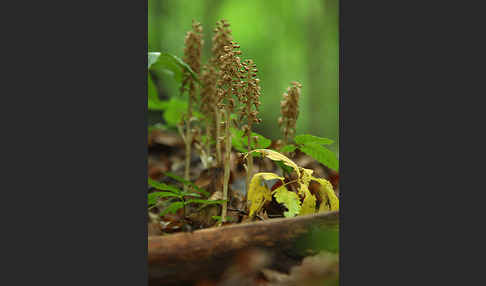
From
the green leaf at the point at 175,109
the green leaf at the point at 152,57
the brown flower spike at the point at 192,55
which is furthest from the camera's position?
the green leaf at the point at 175,109

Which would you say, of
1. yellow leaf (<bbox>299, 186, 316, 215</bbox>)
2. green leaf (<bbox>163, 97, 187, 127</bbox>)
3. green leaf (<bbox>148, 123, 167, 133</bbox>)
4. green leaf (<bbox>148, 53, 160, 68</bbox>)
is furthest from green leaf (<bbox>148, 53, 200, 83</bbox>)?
green leaf (<bbox>148, 123, 167, 133</bbox>)

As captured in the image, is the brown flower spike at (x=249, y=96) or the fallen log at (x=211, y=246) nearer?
the fallen log at (x=211, y=246)

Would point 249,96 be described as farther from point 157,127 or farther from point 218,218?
A: point 157,127

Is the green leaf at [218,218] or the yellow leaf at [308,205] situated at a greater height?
the yellow leaf at [308,205]

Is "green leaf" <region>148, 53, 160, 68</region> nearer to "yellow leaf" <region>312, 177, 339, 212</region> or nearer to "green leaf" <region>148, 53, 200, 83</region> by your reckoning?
"green leaf" <region>148, 53, 200, 83</region>

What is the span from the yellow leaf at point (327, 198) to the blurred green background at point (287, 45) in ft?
0.70

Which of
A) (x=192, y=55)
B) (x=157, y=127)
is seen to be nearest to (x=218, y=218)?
(x=192, y=55)

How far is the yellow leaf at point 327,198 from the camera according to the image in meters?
1.67

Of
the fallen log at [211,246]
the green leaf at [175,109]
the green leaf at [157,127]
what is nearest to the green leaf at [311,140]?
the fallen log at [211,246]

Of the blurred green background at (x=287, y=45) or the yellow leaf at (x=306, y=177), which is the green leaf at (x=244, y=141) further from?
the yellow leaf at (x=306, y=177)

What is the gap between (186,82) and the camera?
2.19 metres

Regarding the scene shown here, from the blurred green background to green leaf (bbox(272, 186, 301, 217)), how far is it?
34 cm

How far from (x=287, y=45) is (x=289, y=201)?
2.30 ft

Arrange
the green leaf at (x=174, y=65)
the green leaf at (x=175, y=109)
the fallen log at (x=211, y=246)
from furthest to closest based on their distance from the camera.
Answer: the green leaf at (x=175, y=109), the green leaf at (x=174, y=65), the fallen log at (x=211, y=246)
